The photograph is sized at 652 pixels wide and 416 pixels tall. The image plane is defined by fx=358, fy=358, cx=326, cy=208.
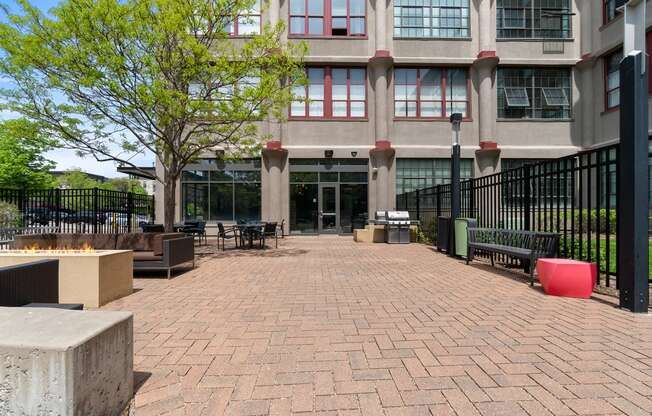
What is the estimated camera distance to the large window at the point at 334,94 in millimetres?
18469

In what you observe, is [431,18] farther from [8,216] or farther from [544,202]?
[8,216]

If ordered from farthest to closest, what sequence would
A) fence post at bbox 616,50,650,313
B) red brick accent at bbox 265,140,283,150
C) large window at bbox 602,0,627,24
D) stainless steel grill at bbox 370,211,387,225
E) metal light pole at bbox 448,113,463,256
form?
red brick accent at bbox 265,140,283,150 → large window at bbox 602,0,627,24 → stainless steel grill at bbox 370,211,387,225 → metal light pole at bbox 448,113,463,256 → fence post at bbox 616,50,650,313

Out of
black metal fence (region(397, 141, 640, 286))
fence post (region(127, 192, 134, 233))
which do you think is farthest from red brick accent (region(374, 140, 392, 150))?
fence post (region(127, 192, 134, 233))

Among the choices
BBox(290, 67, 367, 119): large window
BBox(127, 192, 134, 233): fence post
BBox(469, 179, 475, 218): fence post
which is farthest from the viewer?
BBox(290, 67, 367, 119): large window

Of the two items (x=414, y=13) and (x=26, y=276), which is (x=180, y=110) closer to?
(x=26, y=276)

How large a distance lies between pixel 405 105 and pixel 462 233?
11.0 metres

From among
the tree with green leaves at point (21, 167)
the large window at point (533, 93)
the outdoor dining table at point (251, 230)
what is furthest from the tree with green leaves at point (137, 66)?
the tree with green leaves at point (21, 167)

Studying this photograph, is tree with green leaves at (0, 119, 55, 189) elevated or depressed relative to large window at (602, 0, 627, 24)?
depressed

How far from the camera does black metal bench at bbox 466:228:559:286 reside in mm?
6301

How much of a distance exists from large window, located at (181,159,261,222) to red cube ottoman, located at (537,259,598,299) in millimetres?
14916

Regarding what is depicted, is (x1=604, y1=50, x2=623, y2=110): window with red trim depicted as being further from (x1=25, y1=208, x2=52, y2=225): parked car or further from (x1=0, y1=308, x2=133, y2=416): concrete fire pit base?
(x1=25, y1=208, x2=52, y2=225): parked car

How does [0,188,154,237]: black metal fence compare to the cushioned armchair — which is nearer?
the cushioned armchair

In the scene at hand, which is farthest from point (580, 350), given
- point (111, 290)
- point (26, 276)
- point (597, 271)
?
point (111, 290)

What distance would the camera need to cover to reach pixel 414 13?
18.8m
